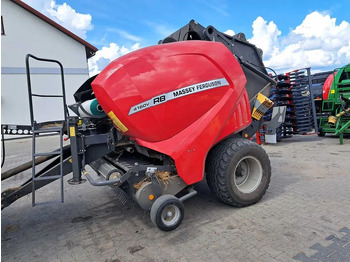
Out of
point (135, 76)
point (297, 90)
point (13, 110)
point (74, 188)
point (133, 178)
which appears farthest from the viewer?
point (13, 110)

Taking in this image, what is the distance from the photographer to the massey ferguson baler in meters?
2.78

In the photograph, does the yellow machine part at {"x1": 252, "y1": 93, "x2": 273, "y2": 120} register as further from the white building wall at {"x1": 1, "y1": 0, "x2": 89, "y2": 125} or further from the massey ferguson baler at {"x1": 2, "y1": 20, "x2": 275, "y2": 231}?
the white building wall at {"x1": 1, "y1": 0, "x2": 89, "y2": 125}

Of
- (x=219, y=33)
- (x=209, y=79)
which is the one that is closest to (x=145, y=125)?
(x=209, y=79)

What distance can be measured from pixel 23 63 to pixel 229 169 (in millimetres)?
16648

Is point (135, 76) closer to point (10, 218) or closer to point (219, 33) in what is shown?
point (219, 33)

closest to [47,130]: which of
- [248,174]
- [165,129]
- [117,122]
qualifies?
[117,122]

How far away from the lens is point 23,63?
51.7 ft

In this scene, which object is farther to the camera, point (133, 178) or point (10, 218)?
point (10, 218)

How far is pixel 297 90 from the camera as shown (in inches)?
345

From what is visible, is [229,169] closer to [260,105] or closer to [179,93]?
[179,93]

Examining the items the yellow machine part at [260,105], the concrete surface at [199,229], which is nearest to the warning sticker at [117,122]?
the concrete surface at [199,229]

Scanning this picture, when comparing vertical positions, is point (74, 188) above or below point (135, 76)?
below

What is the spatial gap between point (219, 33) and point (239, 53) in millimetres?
483

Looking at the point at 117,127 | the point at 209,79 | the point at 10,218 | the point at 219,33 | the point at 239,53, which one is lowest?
the point at 10,218
